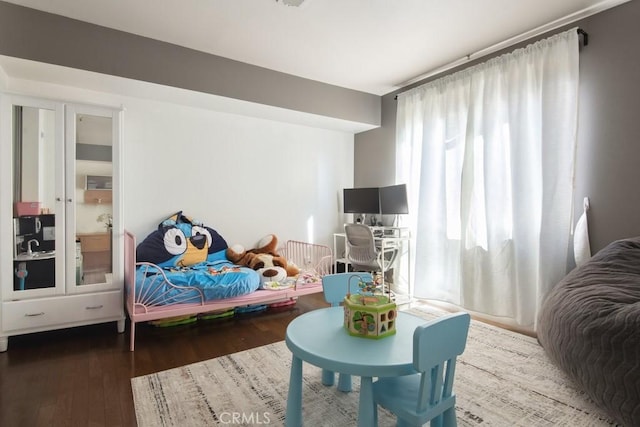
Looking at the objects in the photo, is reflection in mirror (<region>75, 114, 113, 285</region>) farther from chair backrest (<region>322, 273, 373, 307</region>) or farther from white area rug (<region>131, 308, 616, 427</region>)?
chair backrest (<region>322, 273, 373, 307</region>)

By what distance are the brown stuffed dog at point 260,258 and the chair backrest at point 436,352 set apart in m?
2.45

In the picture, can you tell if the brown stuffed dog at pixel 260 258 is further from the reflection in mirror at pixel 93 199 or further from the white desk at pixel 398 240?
the reflection in mirror at pixel 93 199

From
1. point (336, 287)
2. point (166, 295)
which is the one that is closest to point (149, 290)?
point (166, 295)

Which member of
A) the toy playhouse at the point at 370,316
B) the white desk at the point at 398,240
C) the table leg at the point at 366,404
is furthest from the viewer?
the white desk at the point at 398,240

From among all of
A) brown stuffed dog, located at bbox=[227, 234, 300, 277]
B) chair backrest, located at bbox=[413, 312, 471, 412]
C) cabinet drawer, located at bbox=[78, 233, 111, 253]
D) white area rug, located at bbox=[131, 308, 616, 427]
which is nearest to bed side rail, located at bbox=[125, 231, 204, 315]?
cabinet drawer, located at bbox=[78, 233, 111, 253]

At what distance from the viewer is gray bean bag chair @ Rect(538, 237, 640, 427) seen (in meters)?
1.54

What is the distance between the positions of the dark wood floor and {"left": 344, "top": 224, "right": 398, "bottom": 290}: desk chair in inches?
37.5

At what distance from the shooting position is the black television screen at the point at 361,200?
167 inches

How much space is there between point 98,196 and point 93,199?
0.04m

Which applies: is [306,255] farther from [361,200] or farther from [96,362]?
[96,362]

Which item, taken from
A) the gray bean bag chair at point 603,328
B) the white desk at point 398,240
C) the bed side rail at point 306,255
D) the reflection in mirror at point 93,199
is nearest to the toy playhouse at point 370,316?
the gray bean bag chair at point 603,328

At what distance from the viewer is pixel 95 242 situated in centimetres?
279

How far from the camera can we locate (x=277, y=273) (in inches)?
134

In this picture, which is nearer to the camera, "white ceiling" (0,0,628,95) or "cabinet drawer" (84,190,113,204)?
"white ceiling" (0,0,628,95)
